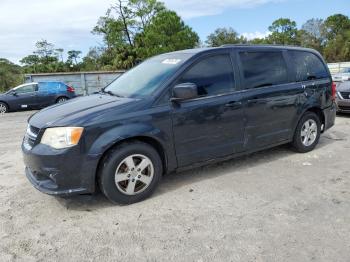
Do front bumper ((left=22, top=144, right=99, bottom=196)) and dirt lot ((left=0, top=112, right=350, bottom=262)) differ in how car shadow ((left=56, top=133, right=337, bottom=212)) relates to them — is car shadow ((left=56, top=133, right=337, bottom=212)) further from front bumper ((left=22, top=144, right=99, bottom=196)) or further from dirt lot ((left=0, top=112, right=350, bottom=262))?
front bumper ((left=22, top=144, right=99, bottom=196))

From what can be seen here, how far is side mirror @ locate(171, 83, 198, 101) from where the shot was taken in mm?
4320

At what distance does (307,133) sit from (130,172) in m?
3.42

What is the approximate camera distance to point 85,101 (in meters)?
4.74

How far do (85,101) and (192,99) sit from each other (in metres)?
1.37

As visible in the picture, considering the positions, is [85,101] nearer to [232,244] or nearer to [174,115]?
[174,115]

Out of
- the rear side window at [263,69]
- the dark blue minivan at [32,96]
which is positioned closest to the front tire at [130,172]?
the rear side window at [263,69]

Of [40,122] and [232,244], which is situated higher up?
[40,122]

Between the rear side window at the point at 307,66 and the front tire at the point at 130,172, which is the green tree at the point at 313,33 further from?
the front tire at the point at 130,172

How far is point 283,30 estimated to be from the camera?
77125mm

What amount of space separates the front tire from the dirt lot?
0.48 ft

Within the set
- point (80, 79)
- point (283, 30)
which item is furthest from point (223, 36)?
point (80, 79)

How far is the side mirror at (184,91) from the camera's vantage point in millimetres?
4320

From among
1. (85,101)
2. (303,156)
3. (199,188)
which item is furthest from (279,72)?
(85,101)

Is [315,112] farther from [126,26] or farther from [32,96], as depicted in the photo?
[126,26]
